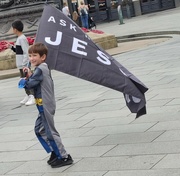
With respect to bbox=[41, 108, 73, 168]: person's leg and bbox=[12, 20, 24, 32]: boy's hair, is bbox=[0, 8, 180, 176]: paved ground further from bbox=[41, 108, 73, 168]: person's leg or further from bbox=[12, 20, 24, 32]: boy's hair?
bbox=[12, 20, 24, 32]: boy's hair

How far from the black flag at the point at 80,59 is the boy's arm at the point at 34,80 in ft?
1.33

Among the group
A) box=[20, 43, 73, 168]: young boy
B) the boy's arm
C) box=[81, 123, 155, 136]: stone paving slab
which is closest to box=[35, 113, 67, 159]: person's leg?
box=[20, 43, 73, 168]: young boy

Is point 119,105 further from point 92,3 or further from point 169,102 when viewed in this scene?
point 92,3

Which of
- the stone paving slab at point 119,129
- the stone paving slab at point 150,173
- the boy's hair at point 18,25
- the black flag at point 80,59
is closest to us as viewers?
the stone paving slab at point 150,173

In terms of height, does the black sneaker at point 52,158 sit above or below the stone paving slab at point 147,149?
above

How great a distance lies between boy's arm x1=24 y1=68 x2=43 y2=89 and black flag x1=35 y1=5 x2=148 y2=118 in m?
0.41

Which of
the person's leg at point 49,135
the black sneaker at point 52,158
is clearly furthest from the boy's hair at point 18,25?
the black sneaker at point 52,158

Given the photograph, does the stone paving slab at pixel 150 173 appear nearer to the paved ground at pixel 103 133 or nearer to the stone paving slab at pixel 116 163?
the paved ground at pixel 103 133

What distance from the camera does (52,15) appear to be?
23.7 feet

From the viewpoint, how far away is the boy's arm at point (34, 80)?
638cm

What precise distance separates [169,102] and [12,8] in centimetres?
1415

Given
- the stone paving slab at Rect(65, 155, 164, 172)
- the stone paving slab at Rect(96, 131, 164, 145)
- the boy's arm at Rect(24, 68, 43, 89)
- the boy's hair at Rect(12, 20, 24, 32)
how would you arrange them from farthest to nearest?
the boy's hair at Rect(12, 20, 24, 32), the stone paving slab at Rect(96, 131, 164, 145), the boy's arm at Rect(24, 68, 43, 89), the stone paving slab at Rect(65, 155, 164, 172)

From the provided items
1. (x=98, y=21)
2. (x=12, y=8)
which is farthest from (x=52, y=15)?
(x=98, y=21)

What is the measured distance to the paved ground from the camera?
6.27 meters
